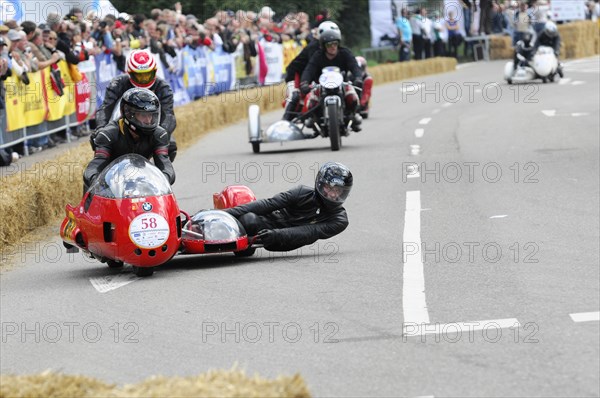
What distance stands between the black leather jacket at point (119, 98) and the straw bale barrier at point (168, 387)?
7.49 m

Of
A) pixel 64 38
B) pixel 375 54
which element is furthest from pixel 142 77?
pixel 375 54

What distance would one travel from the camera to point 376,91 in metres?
36.9

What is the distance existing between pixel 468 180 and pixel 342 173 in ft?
17.0

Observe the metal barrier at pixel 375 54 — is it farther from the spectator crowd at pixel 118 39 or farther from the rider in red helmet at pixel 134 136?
the rider in red helmet at pixel 134 136

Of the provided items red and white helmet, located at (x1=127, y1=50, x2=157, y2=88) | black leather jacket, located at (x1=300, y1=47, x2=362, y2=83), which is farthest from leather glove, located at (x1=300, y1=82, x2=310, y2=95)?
red and white helmet, located at (x1=127, y1=50, x2=157, y2=88)

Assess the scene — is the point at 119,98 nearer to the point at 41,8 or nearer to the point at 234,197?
the point at 234,197

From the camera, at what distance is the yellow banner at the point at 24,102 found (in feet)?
59.6

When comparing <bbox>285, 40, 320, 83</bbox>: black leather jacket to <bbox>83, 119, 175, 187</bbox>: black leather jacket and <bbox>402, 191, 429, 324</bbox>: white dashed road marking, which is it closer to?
<bbox>402, 191, 429, 324</bbox>: white dashed road marking

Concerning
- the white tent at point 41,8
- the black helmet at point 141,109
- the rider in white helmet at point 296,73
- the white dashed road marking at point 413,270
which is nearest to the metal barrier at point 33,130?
the white tent at point 41,8

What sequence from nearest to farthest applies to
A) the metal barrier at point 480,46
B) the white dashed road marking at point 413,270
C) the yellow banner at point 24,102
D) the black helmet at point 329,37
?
the white dashed road marking at point 413,270 < the yellow banner at point 24,102 < the black helmet at point 329,37 < the metal barrier at point 480,46

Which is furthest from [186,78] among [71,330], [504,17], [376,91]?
[504,17]

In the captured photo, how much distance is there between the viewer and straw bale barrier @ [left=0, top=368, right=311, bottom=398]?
15.8ft

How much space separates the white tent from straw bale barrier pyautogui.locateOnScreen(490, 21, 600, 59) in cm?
2728

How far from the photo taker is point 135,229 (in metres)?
10.2
